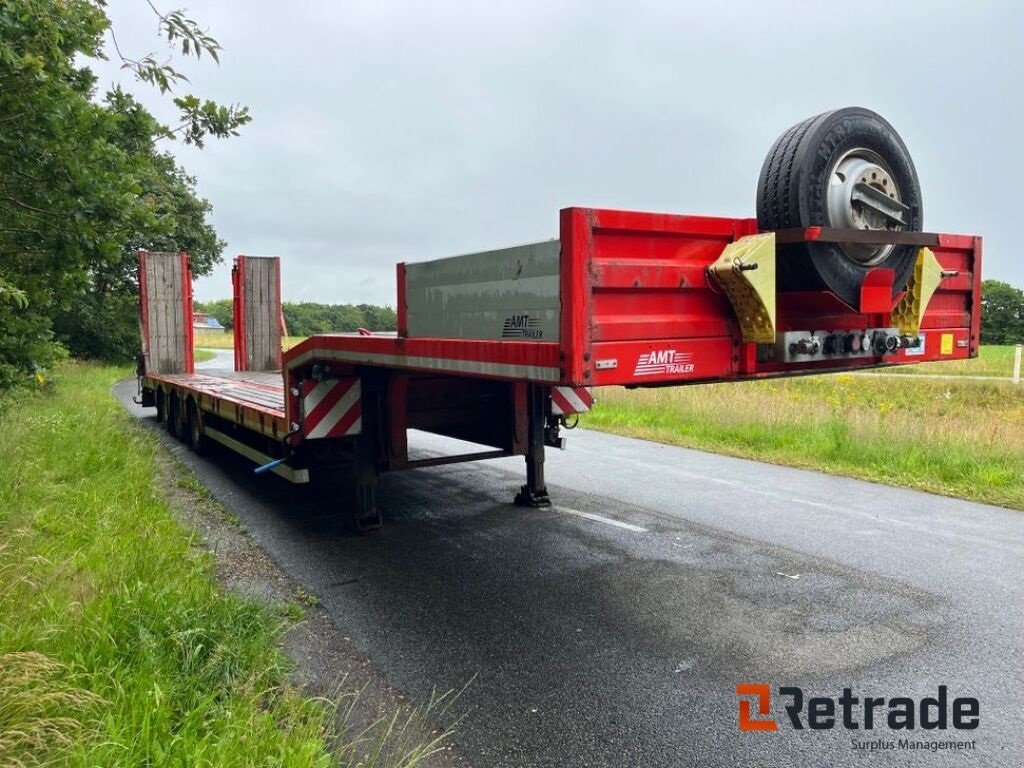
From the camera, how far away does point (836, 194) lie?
350 centimetres

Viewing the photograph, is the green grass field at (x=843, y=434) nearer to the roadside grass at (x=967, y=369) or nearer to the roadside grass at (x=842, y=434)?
the roadside grass at (x=842, y=434)

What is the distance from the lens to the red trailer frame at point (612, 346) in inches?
121

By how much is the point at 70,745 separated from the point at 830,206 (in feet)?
11.9

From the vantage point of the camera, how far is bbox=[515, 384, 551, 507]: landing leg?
6340mm

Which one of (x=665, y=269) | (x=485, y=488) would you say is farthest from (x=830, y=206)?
(x=485, y=488)

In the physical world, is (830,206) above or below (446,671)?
above

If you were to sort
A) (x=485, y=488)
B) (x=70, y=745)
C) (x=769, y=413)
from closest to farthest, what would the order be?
(x=70, y=745) < (x=485, y=488) < (x=769, y=413)

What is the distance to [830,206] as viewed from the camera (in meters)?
3.47

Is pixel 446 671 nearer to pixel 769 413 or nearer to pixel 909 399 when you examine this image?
pixel 769 413

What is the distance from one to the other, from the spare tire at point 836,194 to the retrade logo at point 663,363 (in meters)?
0.65

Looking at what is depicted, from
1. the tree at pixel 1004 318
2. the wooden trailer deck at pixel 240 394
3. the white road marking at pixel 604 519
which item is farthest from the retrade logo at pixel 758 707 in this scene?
the tree at pixel 1004 318

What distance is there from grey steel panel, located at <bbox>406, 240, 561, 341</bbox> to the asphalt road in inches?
61.9

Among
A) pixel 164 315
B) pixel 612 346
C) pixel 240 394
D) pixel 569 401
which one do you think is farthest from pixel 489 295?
pixel 164 315

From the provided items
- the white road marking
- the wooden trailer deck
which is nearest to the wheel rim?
the white road marking
